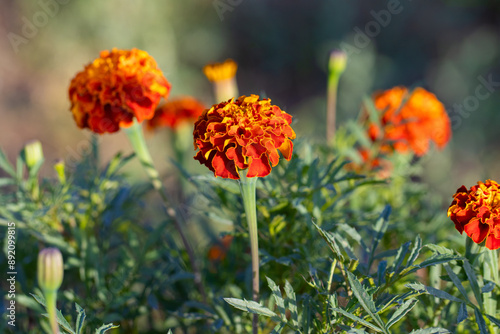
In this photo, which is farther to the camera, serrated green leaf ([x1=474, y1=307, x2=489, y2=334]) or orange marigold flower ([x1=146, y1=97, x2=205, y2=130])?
orange marigold flower ([x1=146, y1=97, x2=205, y2=130])

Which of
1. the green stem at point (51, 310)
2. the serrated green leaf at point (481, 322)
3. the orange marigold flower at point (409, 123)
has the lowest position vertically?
the green stem at point (51, 310)

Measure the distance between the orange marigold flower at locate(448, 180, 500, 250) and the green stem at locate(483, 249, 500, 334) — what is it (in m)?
0.06

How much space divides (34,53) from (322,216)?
123 inches

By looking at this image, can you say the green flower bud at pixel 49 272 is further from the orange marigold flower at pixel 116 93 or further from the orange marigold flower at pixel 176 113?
the orange marigold flower at pixel 176 113

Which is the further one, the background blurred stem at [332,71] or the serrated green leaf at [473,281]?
the background blurred stem at [332,71]

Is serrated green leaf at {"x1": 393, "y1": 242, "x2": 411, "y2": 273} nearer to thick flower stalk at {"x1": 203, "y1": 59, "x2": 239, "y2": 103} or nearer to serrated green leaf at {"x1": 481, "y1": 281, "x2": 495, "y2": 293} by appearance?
serrated green leaf at {"x1": 481, "y1": 281, "x2": 495, "y2": 293}

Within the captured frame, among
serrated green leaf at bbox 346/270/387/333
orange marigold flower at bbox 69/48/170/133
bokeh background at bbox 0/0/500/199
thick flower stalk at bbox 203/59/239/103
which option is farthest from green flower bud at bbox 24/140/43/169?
bokeh background at bbox 0/0/500/199

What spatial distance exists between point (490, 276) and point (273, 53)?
3.25 meters

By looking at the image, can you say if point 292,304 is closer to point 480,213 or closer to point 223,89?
point 480,213

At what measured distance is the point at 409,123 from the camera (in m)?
1.03

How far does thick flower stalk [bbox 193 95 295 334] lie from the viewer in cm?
57

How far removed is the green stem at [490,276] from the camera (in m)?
0.60

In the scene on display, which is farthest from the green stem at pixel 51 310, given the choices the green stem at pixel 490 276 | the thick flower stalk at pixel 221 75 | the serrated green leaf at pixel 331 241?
the thick flower stalk at pixel 221 75

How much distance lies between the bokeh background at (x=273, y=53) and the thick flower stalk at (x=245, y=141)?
6.07 ft
